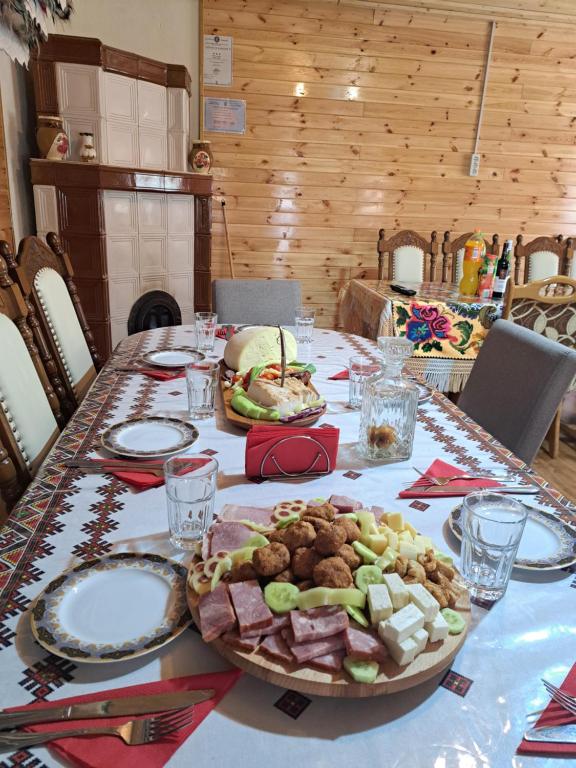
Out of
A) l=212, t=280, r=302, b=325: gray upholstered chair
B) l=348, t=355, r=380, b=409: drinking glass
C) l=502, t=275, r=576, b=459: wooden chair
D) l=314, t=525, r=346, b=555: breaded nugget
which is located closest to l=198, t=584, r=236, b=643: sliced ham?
l=314, t=525, r=346, b=555: breaded nugget

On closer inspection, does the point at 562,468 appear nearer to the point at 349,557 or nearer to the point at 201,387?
the point at 201,387

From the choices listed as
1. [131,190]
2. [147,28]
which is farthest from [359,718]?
[147,28]

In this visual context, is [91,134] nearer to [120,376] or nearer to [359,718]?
[120,376]

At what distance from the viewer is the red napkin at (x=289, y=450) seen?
3.27 ft

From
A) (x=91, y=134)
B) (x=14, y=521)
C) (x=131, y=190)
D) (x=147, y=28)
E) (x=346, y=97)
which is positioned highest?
(x=147, y=28)

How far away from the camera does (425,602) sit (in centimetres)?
59

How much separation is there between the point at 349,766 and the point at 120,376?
1251 mm

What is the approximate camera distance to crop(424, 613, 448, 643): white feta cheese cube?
590mm

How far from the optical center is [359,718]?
557 mm

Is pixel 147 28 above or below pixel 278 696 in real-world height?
above

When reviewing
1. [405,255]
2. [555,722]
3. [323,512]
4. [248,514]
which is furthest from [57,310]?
[405,255]

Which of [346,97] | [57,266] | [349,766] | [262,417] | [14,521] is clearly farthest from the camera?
[346,97]

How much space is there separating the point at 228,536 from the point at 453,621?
0.29 m

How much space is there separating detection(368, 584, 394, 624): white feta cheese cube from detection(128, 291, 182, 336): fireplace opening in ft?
10.4
